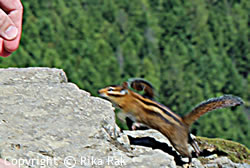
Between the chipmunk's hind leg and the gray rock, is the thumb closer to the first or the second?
the gray rock

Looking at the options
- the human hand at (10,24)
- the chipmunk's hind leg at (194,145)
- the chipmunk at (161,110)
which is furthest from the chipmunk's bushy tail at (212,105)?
the human hand at (10,24)

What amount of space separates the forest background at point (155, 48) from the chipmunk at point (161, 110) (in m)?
12.0

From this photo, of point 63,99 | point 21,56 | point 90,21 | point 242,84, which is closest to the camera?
point 63,99

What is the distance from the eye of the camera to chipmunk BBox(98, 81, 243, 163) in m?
2.58

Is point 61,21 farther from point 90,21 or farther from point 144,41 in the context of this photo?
point 144,41

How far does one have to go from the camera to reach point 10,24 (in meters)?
1.50

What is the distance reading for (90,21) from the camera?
19719 millimetres

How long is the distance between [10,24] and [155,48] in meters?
20.7

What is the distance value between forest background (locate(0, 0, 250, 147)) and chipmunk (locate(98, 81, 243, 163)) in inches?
474

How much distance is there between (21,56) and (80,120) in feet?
46.2

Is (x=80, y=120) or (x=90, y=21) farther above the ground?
(x=90, y=21)

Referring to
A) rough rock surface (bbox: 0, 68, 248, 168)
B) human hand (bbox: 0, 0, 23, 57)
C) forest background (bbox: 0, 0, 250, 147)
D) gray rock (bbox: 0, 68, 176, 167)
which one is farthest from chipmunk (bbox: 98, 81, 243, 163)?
forest background (bbox: 0, 0, 250, 147)

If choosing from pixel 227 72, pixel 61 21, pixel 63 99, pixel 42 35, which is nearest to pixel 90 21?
pixel 61 21

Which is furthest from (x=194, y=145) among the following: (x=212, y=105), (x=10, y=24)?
(x=10, y=24)
